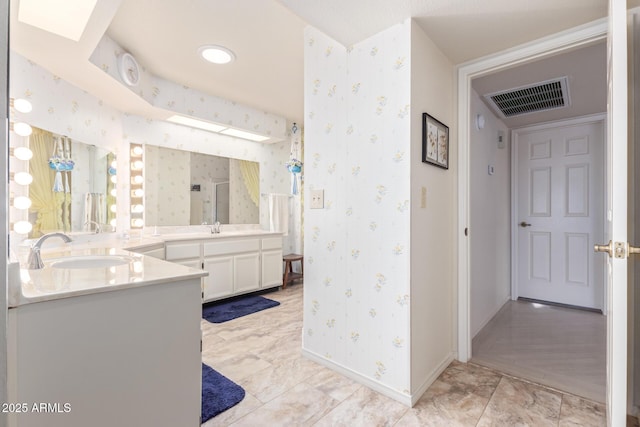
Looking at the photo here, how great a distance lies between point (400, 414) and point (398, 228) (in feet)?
3.16

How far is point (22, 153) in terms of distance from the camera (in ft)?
6.52

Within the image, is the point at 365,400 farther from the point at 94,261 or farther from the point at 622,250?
the point at 94,261

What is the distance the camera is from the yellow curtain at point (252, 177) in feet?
14.1

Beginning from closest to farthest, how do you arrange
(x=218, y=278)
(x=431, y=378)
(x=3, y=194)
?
(x=3, y=194) < (x=431, y=378) < (x=218, y=278)

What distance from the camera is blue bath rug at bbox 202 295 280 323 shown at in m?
3.06

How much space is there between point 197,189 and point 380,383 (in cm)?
301

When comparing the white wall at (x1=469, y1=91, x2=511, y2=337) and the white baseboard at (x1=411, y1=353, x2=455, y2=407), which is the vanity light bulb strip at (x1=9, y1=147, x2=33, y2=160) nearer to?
the white baseboard at (x1=411, y1=353, x2=455, y2=407)

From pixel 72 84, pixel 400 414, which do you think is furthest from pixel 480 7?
pixel 72 84

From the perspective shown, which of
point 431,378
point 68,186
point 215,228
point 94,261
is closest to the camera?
point 94,261

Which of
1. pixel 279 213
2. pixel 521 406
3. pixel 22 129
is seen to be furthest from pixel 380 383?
pixel 279 213

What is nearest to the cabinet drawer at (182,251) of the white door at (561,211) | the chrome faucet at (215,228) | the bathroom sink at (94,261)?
the chrome faucet at (215,228)

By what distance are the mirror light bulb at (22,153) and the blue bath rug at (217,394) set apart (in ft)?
5.85

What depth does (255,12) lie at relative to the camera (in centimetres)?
206

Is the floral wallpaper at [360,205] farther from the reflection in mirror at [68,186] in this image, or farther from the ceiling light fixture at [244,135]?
the ceiling light fixture at [244,135]
